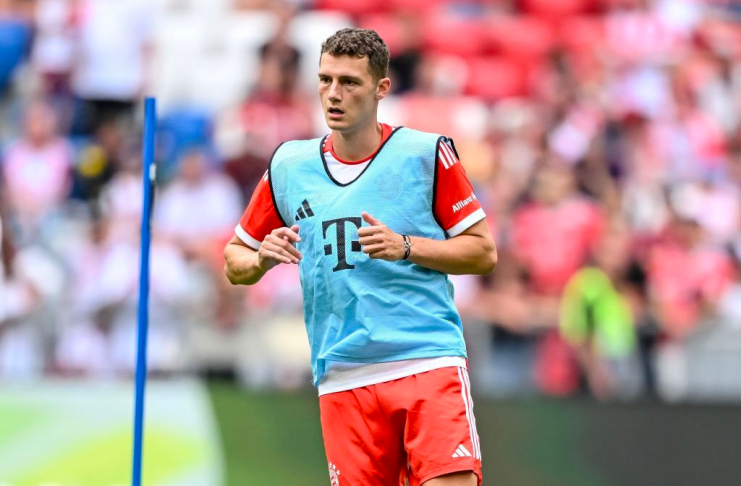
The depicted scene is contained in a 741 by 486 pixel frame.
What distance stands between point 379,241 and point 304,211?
0.56 meters

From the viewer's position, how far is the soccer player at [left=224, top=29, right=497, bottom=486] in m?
5.36

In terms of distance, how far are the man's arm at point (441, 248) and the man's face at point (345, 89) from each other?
469 mm

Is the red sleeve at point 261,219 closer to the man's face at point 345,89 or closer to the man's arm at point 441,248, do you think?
the man's face at point 345,89

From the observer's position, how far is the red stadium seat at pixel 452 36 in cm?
1416

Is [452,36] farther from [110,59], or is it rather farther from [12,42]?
[12,42]

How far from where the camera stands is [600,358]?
9.56 meters

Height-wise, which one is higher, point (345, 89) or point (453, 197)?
point (345, 89)

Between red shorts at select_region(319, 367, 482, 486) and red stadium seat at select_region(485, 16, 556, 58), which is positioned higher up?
red stadium seat at select_region(485, 16, 556, 58)

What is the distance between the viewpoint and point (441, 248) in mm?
5332

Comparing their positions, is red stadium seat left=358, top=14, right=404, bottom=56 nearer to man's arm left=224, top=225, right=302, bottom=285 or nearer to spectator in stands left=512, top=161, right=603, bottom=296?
spectator in stands left=512, top=161, right=603, bottom=296

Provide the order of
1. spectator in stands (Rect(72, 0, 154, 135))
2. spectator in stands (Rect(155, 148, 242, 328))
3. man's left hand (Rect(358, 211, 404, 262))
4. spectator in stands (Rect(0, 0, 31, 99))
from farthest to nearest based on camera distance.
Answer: spectator in stands (Rect(0, 0, 31, 99)) < spectator in stands (Rect(72, 0, 154, 135)) < spectator in stands (Rect(155, 148, 242, 328)) < man's left hand (Rect(358, 211, 404, 262))

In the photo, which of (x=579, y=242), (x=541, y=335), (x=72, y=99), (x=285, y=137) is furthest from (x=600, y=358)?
(x=72, y=99)

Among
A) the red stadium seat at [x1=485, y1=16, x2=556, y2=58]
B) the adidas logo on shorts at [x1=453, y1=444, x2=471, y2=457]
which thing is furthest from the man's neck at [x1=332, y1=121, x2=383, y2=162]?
the red stadium seat at [x1=485, y1=16, x2=556, y2=58]

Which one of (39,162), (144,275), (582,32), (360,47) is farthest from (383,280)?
(582,32)
